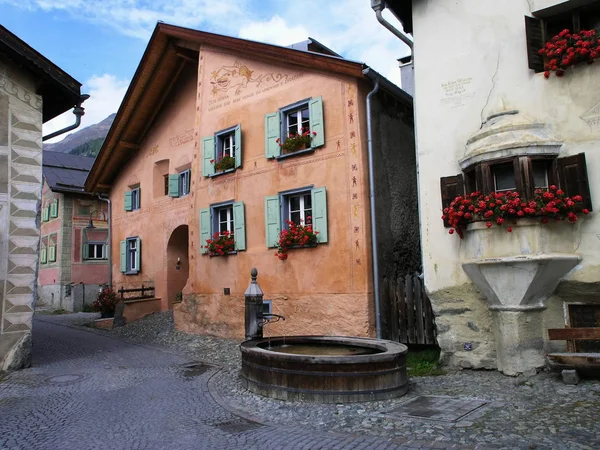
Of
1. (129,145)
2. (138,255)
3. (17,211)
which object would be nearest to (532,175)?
(17,211)

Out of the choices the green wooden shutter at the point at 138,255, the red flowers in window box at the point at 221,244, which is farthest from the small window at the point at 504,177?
the green wooden shutter at the point at 138,255

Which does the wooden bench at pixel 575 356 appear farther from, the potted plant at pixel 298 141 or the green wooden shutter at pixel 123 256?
the green wooden shutter at pixel 123 256

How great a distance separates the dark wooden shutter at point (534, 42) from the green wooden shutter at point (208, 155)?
8684 mm

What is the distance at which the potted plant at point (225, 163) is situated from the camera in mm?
13930

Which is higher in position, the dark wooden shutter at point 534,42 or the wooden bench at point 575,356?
the dark wooden shutter at point 534,42

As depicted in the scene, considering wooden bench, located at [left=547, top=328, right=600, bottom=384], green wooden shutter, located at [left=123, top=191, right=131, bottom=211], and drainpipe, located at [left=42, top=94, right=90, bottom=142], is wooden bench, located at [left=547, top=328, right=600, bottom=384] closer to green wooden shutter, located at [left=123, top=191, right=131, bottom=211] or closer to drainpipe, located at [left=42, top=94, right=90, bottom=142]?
drainpipe, located at [left=42, top=94, right=90, bottom=142]

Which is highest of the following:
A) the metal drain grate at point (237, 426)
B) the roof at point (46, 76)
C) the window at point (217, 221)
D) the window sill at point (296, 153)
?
the roof at point (46, 76)

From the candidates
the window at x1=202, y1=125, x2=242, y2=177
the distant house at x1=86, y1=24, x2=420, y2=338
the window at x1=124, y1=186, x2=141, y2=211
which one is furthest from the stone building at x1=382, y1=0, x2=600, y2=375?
the window at x1=124, y1=186, x2=141, y2=211

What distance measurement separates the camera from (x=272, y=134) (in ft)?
42.6

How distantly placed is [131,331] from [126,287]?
397cm

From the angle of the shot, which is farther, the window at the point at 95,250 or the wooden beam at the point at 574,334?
the window at the point at 95,250

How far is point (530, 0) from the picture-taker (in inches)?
334

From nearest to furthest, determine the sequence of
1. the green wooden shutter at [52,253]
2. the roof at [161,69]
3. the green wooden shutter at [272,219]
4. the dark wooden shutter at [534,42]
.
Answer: the dark wooden shutter at [534,42] < the roof at [161,69] < the green wooden shutter at [272,219] < the green wooden shutter at [52,253]

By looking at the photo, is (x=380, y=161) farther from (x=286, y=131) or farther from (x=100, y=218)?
(x=100, y=218)
